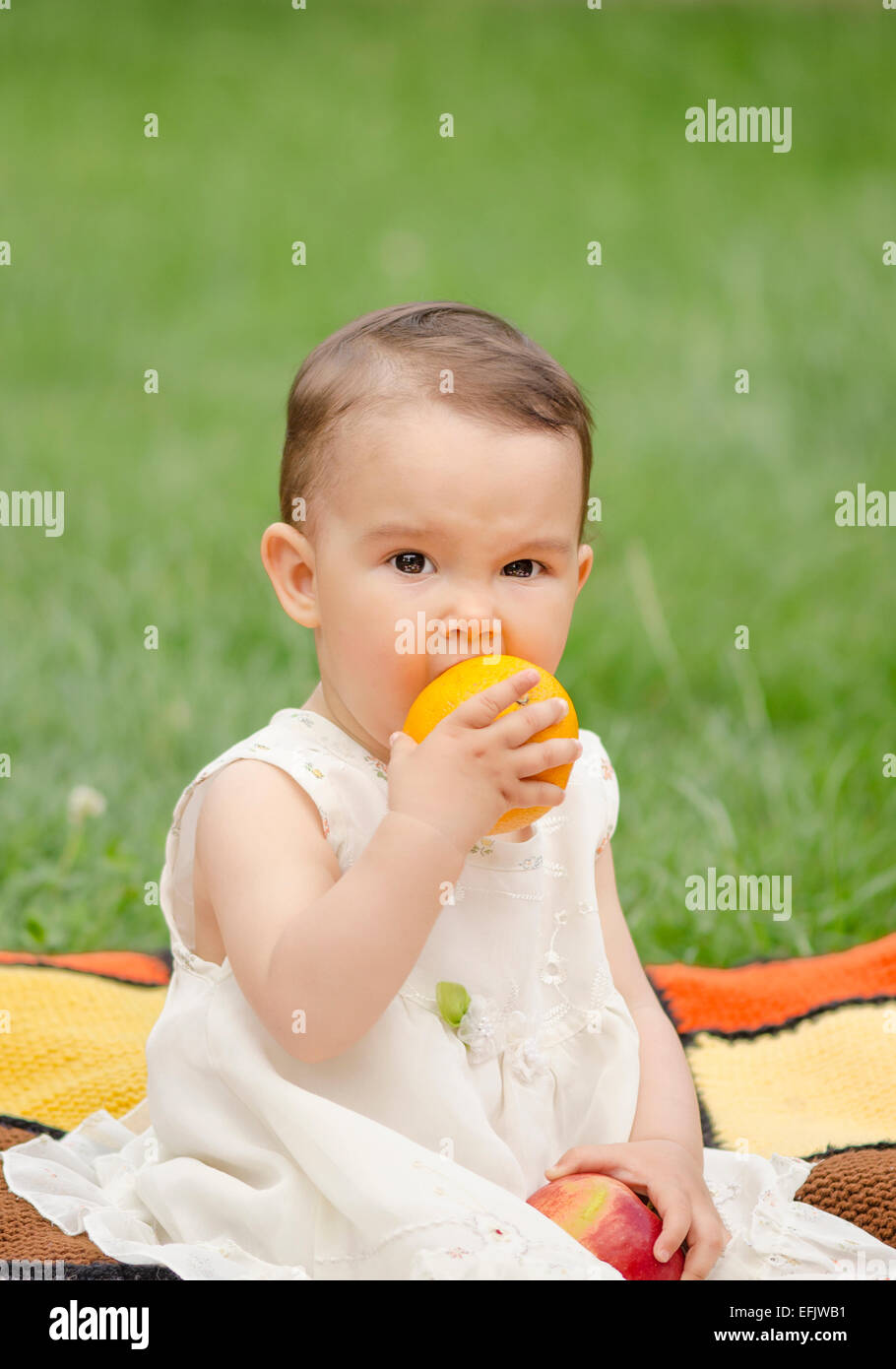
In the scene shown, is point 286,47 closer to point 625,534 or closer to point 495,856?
point 625,534

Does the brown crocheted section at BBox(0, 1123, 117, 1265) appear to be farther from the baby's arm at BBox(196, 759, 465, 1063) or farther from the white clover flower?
the white clover flower

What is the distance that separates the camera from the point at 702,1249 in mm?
1739

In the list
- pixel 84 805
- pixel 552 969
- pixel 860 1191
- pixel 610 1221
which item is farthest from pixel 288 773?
pixel 84 805

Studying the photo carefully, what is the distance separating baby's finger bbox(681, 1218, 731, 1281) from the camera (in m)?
1.73

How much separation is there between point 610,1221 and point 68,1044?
1.02m

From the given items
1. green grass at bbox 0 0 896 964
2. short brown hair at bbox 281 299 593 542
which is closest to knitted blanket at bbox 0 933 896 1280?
green grass at bbox 0 0 896 964

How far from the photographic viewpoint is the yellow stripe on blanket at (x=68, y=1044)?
2.33 m

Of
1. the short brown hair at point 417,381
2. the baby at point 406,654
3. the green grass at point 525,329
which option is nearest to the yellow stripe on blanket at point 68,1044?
the green grass at point 525,329

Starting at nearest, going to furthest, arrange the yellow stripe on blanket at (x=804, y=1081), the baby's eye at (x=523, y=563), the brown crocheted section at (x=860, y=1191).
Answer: the baby's eye at (x=523, y=563), the brown crocheted section at (x=860, y=1191), the yellow stripe on blanket at (x=804, y=1081)

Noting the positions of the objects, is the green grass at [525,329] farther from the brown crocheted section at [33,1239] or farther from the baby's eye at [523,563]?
the baby's eye at [523,563]

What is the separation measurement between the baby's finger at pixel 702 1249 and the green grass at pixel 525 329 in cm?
105

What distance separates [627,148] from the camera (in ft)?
23.9

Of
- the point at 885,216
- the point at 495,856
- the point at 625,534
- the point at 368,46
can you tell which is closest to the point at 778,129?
the point at 885,216

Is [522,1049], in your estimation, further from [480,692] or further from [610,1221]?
[480,692]
